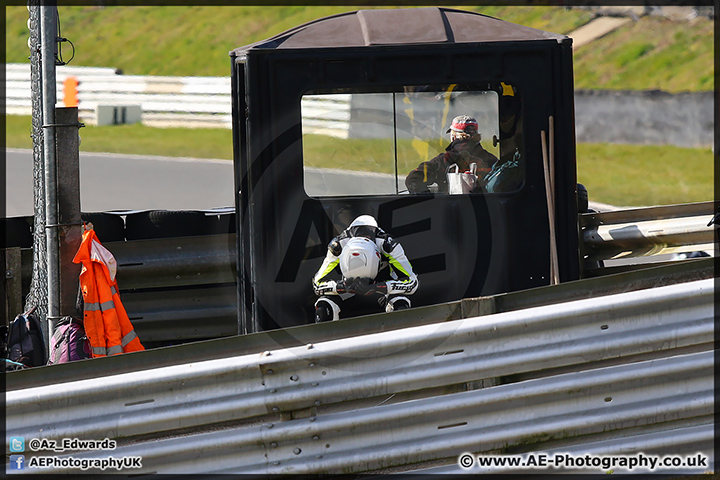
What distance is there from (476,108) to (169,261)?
110 inches

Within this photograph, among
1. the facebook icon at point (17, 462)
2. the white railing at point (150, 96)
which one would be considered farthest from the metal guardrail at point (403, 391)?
the white railing at point (150, 96)

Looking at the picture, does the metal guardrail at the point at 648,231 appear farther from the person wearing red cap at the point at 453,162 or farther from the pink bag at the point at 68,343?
the pink bag at the point at 68,343

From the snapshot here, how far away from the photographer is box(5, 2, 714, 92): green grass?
26.2m

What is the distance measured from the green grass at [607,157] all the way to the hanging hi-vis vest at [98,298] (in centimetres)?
1176

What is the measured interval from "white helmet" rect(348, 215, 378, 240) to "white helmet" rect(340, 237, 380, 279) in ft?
0.32

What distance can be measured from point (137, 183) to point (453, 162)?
13113mm

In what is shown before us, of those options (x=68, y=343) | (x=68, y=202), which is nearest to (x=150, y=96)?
(x=68, y=202)

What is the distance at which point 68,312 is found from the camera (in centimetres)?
540

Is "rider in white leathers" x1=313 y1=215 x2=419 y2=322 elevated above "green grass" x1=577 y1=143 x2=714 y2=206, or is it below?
below

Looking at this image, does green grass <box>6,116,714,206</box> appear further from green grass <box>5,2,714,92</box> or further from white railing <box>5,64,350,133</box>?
green grass <box>5,2,714,92</box>

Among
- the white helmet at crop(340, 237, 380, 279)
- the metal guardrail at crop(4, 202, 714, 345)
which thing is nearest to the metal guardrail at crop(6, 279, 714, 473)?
the white helmet at crop(340, 237, 380, 279)

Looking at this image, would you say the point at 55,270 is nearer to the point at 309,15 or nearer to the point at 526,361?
the point at 526,361

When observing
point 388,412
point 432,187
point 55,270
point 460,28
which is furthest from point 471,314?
point 55,270

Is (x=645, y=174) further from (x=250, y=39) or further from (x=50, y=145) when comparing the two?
(x=250, y=39)
